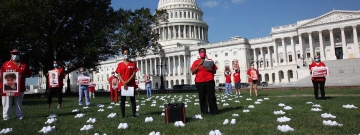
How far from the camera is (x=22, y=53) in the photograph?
30281 millimetres

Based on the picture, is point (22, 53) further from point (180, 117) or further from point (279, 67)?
point (279, 67)

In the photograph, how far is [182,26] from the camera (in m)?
116

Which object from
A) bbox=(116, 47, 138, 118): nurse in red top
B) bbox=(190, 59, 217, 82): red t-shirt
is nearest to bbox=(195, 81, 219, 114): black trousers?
bbox=(190, 59, 217, 82): red t-shirt

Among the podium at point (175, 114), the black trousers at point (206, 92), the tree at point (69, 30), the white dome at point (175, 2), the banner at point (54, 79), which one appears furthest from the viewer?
the white dome at point (175, 2)

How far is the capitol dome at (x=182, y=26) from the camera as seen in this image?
11538 centimetres

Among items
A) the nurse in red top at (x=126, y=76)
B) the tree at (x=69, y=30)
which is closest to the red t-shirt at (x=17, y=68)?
the nurse in red top at (x=126, y=76)

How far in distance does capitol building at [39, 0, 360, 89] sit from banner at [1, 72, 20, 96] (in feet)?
148

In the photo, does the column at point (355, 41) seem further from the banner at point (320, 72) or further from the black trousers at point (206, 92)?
the black trousers at point (206, 92)

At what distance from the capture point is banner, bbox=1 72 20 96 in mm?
9867

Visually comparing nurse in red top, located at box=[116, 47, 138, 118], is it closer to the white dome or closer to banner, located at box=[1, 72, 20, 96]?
banner, located at box=[1, 72, 20, 96]

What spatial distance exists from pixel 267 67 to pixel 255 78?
257ft

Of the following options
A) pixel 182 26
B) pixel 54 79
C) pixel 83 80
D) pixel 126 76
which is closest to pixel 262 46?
pixel 182 26

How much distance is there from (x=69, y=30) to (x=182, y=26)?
85.0 metres

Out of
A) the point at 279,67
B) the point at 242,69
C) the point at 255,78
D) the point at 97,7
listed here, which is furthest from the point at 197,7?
the point at 255,78
